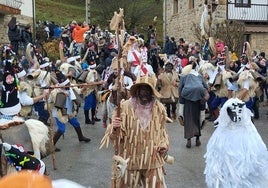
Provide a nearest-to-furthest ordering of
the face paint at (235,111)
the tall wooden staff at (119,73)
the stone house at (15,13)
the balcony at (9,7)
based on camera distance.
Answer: the tall wooden staff at (119,73)
the face paint at (235,111)
the balcony at (9,7)
the stone house at (15,13)

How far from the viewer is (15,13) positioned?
88.1 ft

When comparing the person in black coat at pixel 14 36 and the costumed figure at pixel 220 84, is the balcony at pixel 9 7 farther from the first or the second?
the costumed figure at pixel 220 84

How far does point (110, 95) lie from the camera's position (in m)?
10.0

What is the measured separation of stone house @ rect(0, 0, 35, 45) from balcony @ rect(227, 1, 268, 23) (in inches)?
446

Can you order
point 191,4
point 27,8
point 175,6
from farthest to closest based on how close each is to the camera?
point 175,6 < point 191,4 < point 27,8

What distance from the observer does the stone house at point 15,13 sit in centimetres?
2603

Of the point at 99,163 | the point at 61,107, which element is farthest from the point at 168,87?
the point at 99,163

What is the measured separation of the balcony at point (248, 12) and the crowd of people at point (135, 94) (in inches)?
400

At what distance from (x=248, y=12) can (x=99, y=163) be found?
71.7 feet

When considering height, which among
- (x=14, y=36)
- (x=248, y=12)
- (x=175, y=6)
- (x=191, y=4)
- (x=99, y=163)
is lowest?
(x=99, y=163)

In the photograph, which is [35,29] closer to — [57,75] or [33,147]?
[57,75]

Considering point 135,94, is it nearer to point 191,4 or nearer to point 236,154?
point 236,154

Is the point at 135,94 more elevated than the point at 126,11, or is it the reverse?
the point at 126,11

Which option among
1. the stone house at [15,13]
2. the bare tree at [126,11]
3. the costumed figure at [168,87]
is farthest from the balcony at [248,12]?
the costumed figure at [168,87]
